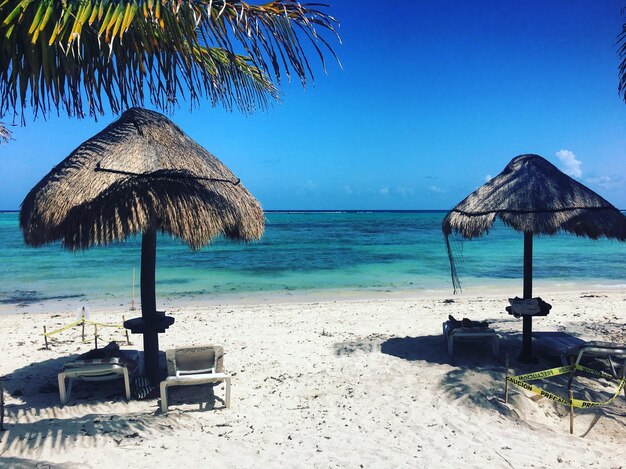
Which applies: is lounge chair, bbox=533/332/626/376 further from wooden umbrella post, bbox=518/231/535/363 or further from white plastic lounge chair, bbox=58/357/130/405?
white plastic lounge chair, bbox=58/357/130/405

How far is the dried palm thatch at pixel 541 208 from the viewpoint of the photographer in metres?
5.60

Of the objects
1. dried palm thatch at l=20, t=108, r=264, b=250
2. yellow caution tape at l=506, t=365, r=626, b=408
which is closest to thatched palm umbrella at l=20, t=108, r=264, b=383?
dried palm thatch at l=20, t=108, r=264, b=250

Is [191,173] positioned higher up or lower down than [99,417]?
higher up

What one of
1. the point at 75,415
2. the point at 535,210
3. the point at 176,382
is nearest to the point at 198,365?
the point at 176,382

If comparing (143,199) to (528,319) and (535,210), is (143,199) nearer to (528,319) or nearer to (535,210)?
(535,210)

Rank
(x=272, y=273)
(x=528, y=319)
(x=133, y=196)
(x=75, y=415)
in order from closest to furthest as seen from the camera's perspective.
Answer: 1. (x=133, y=196)
2. (x=75, y=415)
3. (x=528, y=319)
4. (x=272, y=273)

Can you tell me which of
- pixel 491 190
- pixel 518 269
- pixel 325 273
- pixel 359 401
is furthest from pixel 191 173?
pixel 518 269

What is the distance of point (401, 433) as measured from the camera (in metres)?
4.26

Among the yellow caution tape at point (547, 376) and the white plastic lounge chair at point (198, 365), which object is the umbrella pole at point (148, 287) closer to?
the white plastic lounge chair at point (198, 365)

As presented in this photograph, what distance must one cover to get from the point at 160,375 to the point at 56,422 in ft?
4.17

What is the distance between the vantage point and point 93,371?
4.76 meters

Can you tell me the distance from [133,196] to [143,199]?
3.7 inches

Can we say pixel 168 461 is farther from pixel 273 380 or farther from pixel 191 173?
pixel 191 173

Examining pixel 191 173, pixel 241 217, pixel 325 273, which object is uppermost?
pixel 191 173
